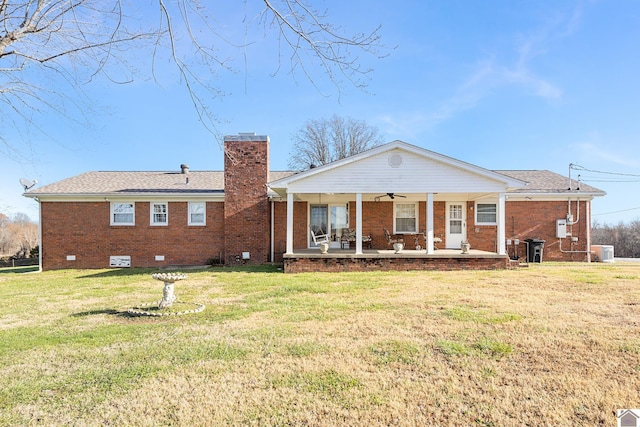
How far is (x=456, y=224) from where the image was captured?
16.6 m

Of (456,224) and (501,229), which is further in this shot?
(456,224)

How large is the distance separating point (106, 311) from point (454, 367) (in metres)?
6.47

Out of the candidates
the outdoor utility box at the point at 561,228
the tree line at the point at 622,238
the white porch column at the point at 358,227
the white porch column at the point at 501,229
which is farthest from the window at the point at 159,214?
the tree line at the point at 622,238

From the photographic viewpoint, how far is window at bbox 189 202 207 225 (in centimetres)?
1620

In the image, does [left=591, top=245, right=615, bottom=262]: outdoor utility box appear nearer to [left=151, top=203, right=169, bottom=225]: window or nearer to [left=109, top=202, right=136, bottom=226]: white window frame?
[left=151, top=203, right=169, bottom=225]: window

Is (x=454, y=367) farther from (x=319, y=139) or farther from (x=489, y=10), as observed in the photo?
(x=319, y=139)

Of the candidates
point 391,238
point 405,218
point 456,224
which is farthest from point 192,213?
point 456,224

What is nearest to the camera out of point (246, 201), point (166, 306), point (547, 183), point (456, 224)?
point (166, 306)

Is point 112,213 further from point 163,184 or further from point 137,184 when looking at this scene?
point 163,184

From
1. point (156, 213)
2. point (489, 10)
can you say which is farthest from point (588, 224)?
point (156, 213)

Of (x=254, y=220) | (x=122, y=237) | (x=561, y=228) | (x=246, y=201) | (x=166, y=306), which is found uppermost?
(x=246, y=201)

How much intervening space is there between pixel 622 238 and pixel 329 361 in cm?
3636

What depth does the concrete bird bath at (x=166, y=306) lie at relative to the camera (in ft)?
22.1

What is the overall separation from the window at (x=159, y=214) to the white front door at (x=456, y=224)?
Answer: 12681 millimetres
